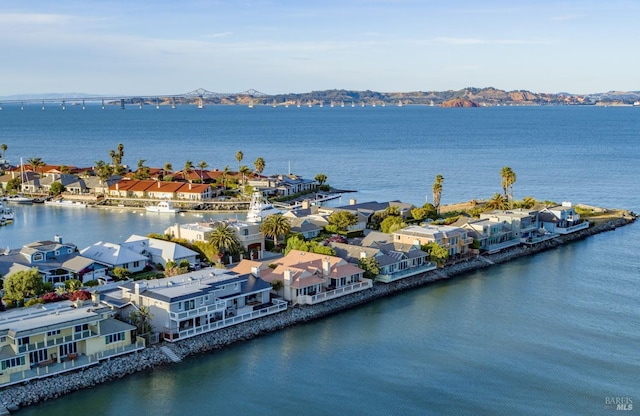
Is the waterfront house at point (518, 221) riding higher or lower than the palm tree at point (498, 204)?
lower

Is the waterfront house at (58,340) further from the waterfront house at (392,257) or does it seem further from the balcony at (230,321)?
the waterfront house at (392,257)

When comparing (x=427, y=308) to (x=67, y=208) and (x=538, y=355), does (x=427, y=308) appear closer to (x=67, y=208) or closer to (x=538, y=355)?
(x=538, y=355)

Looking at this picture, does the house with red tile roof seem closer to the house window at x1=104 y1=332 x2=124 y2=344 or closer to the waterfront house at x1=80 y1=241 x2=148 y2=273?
the waterfront house at x1=80 y1=241 x2=148 y2=273

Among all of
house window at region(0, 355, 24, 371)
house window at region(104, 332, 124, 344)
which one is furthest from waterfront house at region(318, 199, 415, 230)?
house window at region(0, 355, 24, 371)

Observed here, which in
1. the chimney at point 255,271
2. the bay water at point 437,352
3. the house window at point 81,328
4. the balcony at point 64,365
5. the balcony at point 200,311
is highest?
the chimney at point 255,271

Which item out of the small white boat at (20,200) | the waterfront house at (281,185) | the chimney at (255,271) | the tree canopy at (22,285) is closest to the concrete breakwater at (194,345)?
the chimney at (255,271)

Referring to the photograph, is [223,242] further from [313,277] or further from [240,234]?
[313,277]
